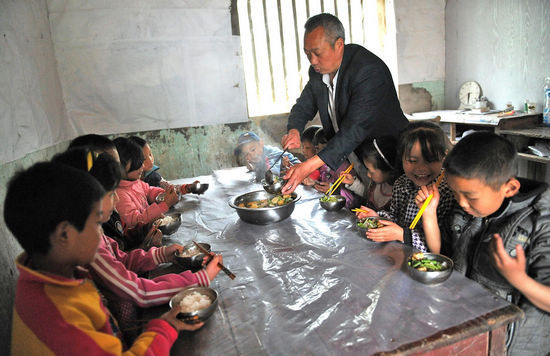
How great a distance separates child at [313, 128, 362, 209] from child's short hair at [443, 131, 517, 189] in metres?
1.12

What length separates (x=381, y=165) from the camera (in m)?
2.33

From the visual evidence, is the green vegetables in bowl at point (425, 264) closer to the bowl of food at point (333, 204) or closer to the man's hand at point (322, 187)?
the bowl of food at point (333, 204)

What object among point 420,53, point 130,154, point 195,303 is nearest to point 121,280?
point 195,303

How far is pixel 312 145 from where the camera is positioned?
3.41 meters

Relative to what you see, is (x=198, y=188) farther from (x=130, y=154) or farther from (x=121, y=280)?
(x=121, y=280)

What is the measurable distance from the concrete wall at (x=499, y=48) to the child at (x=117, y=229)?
4632 mm

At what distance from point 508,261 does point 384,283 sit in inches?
16.5

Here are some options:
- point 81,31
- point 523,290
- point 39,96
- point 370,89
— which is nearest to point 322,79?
point 370,89

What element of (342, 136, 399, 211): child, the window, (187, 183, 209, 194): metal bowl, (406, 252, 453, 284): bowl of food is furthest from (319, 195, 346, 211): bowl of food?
the window

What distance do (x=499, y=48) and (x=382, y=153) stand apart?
355cm

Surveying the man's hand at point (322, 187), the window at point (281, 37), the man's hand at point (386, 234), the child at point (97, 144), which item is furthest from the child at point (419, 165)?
the window at point (281, 37)

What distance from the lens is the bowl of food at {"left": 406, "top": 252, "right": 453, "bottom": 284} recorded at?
4.01 feet

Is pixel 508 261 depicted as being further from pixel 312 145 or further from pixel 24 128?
pixel 24 128

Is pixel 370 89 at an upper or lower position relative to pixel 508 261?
upper
